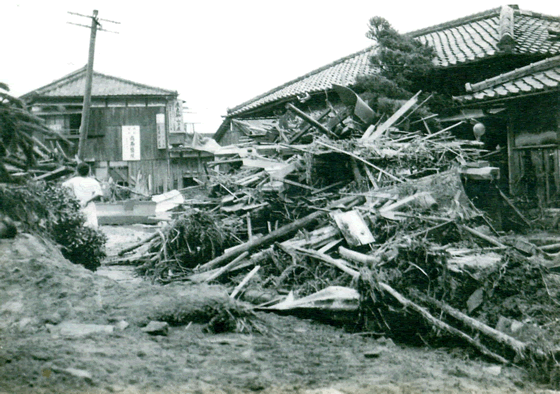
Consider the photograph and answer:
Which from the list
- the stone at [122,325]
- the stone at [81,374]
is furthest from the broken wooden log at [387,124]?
the stone at [81,374]

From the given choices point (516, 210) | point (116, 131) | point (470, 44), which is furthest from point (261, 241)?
point (116, 131)

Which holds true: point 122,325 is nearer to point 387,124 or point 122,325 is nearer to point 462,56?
point 387,124

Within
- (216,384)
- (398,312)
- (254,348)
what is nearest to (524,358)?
(398,312)

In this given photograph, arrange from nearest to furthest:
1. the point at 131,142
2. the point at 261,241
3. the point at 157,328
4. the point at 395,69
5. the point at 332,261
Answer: the point at 157,328 → the point at 332,261 → the point at 261,241 → the point at 395,69 → the point at 131,142

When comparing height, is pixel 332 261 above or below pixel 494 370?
above

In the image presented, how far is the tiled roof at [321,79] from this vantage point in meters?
16.2

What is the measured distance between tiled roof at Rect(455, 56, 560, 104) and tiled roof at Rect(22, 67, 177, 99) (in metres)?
19.8

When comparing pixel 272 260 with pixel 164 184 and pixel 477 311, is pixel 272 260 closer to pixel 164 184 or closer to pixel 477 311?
pixel 477 311

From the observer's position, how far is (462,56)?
39.3ft

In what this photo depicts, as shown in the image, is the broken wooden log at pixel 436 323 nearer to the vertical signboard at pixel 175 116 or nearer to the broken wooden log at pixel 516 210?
the broken wooden log at pixel 516 210

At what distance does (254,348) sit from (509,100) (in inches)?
264

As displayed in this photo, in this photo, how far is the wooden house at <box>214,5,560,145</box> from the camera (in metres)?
10.9

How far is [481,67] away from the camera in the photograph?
1161 centimetres

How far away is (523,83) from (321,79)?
35.5 feet
